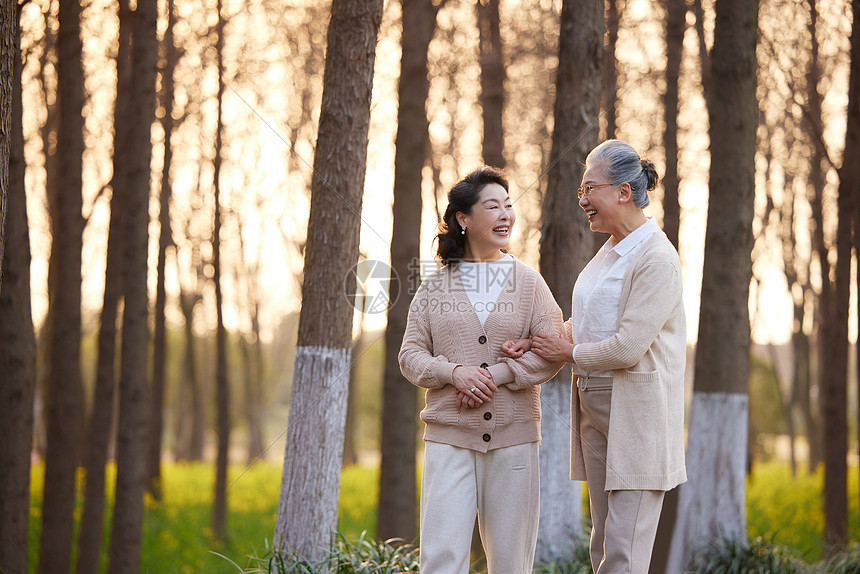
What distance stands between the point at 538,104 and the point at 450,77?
1.69m

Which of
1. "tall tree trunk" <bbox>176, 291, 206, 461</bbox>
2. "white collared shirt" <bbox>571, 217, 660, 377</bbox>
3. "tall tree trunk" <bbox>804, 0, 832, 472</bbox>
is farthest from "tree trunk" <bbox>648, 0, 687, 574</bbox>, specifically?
"tall tree trunk" <bbox>176, 291, 206, 461</bbox>

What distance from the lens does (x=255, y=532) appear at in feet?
38.0

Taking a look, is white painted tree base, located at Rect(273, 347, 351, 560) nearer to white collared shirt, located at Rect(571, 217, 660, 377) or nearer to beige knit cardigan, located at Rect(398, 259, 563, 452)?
beige knit cardigan, located at Rect(398, 259, 563, 452)

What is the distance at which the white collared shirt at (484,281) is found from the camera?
3.28 metres

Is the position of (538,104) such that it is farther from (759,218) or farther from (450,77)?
(759,218)

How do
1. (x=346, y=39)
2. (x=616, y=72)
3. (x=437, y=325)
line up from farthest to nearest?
1. (x=616, y=72)
2. (x=346, y=39)
3. (x=437, y=325)

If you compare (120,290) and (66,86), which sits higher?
(66,86)

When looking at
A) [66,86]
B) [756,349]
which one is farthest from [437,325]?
[756,349]

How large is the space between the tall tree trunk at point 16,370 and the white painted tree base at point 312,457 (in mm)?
2333

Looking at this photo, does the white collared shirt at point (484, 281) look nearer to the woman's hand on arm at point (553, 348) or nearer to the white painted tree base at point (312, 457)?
the woman's hand on arm at point (553, 348)

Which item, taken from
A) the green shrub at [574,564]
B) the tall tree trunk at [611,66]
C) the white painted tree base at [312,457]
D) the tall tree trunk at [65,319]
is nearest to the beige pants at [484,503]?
the white painted tree base at [312,457]

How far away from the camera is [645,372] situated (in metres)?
2.99

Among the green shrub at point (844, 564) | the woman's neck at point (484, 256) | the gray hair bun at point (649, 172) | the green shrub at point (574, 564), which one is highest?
the gray hair bun at point (649, 172)

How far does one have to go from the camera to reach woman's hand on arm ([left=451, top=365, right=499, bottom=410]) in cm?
310
